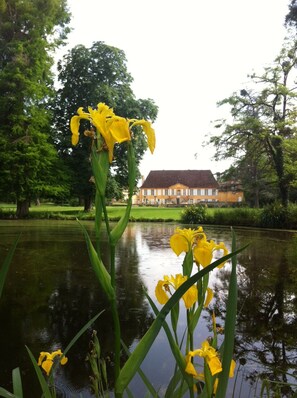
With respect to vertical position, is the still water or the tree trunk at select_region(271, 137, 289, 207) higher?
the tree trunk at select_region(271, 137, 289, 207)

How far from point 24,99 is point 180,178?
133ft

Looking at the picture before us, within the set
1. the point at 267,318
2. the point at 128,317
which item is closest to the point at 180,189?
the point at 267,318

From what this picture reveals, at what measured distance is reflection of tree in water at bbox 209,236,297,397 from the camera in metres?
2.56

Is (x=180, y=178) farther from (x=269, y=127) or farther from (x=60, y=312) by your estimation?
(x=60, y=312)

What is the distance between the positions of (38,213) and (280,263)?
58.3ft

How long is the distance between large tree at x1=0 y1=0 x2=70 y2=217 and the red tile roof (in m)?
38.1

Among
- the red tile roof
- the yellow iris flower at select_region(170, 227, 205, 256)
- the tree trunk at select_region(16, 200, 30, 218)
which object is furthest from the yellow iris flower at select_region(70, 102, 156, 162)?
the red tile roof

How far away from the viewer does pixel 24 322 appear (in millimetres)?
3596

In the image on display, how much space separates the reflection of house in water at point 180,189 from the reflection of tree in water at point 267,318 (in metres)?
49.4

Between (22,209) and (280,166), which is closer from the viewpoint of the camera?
(280,166)

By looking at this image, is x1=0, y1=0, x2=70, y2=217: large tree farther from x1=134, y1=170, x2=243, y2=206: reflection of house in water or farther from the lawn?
x1=134, y1=170, x2=243, y2=206: reflection of house in water

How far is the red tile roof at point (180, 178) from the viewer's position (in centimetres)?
5806

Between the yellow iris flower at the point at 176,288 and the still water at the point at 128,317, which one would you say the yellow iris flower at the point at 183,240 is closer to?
the yellow iris flower at the point at 176,288

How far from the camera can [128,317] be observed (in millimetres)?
3826
